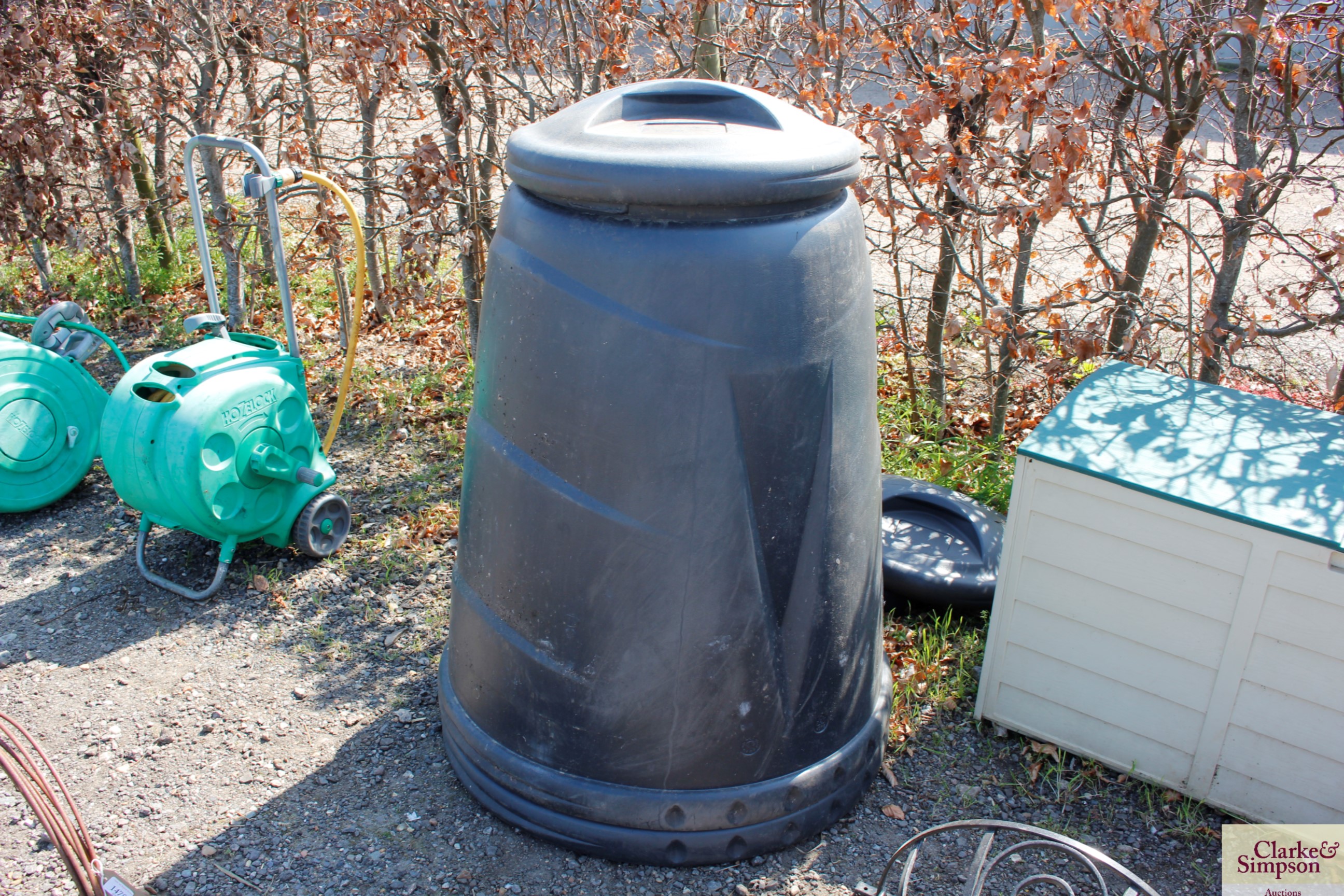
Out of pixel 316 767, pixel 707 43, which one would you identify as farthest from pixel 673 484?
pixel 707 43

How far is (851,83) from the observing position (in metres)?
4.50

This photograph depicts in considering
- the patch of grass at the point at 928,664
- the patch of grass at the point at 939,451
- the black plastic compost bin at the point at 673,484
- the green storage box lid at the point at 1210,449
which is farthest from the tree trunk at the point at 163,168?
the green storage box lid at the point at 1210,449

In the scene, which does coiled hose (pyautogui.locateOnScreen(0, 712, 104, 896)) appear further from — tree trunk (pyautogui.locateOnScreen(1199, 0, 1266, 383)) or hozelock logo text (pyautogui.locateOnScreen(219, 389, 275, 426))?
tree trunk (pyautogui.locateOnScreen(1199, 0, 1266, 383))

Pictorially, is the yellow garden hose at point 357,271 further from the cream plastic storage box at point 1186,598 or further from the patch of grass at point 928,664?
the cream plastic storage box at point 1186,598

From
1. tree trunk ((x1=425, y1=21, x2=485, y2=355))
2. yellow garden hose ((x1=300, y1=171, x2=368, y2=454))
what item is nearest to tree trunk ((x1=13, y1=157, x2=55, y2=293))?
tree trunk ((x1=425, y1=21, x2=485, y2=355))

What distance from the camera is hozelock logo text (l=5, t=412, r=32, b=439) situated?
11.5 feet

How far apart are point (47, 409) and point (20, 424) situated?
0.37 ft

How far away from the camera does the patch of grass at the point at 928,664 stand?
275 centimetres

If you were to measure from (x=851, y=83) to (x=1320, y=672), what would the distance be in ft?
10.6

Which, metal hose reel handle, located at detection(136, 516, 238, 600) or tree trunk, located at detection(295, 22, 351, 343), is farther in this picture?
tree trunk, located at detection(295, 22, 351, 343)

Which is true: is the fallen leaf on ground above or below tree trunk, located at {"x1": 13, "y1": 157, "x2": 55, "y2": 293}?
below

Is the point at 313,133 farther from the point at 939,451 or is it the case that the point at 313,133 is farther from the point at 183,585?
the point at 939,451

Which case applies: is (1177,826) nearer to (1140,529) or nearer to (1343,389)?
(1140,529)

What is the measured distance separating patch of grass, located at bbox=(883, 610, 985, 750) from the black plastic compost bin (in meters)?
0.41
